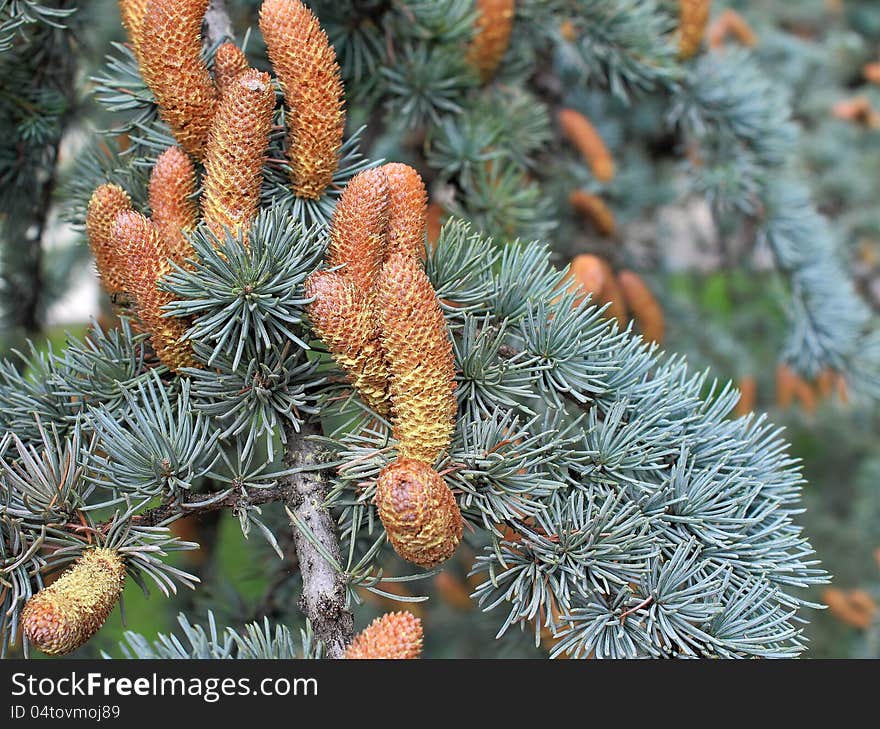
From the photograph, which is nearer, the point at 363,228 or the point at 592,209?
the point at 363,228

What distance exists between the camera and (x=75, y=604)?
0.48m

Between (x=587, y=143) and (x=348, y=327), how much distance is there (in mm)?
782

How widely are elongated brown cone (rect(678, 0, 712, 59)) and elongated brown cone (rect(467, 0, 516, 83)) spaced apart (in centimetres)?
23

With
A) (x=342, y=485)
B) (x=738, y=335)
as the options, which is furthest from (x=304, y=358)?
(x=738, y=335)

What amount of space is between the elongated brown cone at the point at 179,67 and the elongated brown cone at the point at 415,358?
204 millimetres

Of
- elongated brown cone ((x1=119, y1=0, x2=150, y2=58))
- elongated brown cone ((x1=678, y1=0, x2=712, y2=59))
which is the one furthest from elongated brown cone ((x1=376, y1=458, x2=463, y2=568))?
elongated brown cone ((x1=678, y1=0, x2=712, y2=59))

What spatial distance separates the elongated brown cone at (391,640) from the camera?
18.5 inches

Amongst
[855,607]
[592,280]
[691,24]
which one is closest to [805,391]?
[855,607]

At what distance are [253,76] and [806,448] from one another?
2722 mm

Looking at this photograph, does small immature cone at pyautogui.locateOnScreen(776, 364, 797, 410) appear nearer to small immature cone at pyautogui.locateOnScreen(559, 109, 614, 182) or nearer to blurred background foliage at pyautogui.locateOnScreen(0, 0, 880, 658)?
blurred background foliage at pyautogui.locateOnScreen(0, 0, 880, 658)

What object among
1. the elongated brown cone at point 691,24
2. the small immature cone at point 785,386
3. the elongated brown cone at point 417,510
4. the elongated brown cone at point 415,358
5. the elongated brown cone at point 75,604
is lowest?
the small immature cone at point 785,386

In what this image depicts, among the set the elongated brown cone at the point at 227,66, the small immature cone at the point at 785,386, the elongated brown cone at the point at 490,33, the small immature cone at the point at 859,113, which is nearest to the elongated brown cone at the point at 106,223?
the elongated brown cone at the point at 227,66

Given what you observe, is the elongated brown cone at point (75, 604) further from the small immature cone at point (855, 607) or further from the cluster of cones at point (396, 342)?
the small immature cone at point (855, 607)

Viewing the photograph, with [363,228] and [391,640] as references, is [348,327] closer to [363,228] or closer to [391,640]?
[363,228]
